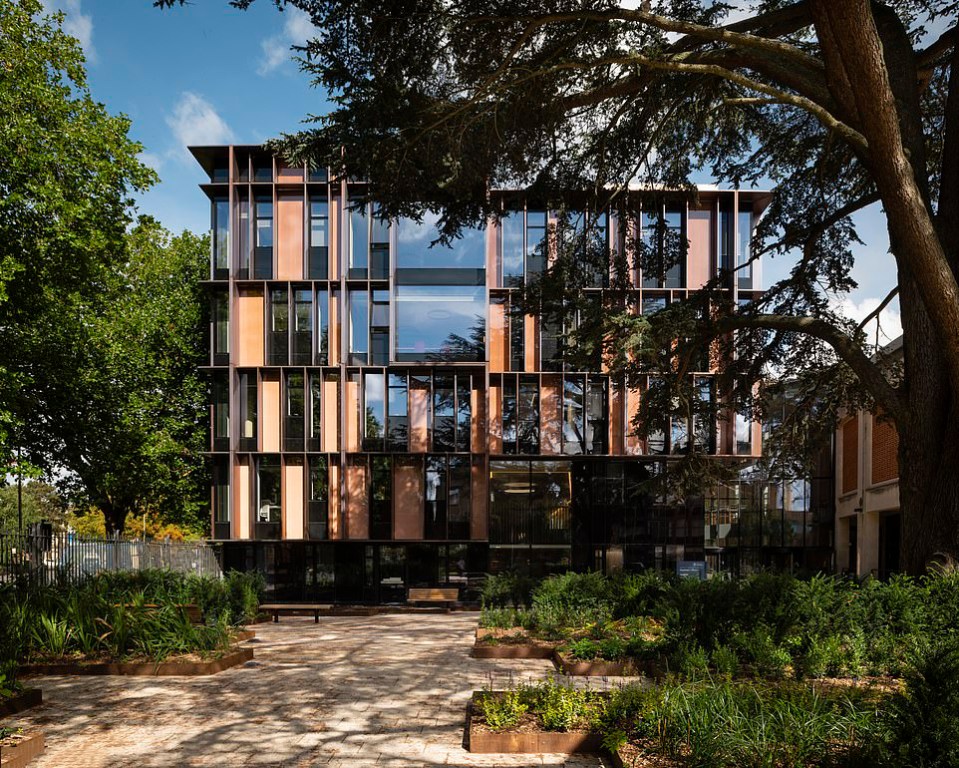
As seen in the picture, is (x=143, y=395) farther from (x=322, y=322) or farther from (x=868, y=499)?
(x=868, y=499)

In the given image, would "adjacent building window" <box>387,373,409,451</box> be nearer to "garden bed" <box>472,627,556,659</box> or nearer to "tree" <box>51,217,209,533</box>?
"tree" <box>51,217,209,533</box>

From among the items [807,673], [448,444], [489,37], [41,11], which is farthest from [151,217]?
[807,673]

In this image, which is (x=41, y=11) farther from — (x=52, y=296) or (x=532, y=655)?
(x=532, y=655)

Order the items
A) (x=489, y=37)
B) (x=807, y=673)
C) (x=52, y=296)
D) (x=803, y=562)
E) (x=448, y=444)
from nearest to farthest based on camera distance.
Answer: (x=807, y=673), (x=489, y=37), (x=52, y=296), (x=448, y=444), (x=803, y=562)

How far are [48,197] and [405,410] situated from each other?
1272 centimetres

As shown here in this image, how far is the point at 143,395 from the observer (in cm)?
2939

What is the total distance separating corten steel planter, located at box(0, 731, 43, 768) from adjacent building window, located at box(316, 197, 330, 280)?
895 inches

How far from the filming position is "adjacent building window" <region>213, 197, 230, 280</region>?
28.9 m

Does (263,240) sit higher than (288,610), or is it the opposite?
(263,240)

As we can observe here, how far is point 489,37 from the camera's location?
34.9 feet

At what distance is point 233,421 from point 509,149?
737 inches

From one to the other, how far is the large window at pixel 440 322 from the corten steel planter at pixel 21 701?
746 inches

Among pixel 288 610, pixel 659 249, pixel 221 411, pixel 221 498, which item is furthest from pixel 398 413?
pixel 659 249

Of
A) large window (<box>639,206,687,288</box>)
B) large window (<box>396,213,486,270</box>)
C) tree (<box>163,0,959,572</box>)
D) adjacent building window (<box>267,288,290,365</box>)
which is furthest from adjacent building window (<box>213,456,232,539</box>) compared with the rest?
large window (<box>639,206,687,288</box>)
